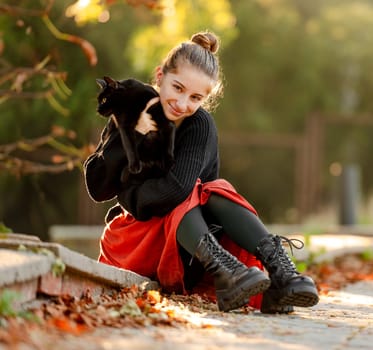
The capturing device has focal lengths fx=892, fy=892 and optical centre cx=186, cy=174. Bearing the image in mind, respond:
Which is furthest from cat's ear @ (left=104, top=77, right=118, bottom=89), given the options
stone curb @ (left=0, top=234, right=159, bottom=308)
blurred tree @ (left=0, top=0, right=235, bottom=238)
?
blurred tree @ (left=0, top=0, right=235, bottom=238)

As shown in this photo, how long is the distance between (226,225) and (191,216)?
170mm

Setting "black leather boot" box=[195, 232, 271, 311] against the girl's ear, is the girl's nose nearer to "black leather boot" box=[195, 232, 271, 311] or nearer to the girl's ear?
the girl's ear

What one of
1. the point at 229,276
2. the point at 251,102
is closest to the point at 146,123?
the point at 229,276

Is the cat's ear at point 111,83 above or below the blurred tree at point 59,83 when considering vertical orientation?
below

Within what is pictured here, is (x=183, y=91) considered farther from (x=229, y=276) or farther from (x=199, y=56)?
(x=229, y=276)

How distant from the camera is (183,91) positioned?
3.66 metres

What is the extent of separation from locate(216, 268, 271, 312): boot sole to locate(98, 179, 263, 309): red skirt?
0.35 m

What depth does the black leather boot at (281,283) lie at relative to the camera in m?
3.34

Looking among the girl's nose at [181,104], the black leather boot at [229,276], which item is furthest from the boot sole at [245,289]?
the girl's nose at [181,104]

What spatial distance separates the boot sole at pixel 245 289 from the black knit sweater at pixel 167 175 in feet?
1.58

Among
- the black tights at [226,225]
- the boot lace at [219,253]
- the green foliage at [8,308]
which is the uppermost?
the black tights at [226,225]

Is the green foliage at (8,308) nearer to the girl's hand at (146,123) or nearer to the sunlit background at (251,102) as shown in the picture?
the girl's hand at (146,123)

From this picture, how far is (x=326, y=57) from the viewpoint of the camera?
16047mm

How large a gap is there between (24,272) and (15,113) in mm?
6989
